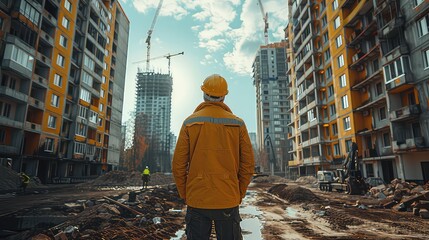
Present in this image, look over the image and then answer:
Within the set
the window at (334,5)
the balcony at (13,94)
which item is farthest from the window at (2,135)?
the window at (334,5)

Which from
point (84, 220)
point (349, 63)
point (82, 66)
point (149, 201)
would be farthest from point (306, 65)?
point (84, 220)

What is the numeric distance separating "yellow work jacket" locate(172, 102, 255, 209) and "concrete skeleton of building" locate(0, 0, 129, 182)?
28356 millimetres

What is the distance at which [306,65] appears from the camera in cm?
4750

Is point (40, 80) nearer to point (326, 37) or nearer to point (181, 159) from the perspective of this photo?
point (181, 159)

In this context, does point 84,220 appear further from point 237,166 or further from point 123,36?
point 123,36

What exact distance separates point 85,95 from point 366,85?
40664mm

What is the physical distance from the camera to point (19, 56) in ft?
82.8

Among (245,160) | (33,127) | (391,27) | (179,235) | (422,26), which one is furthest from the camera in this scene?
(33,127)

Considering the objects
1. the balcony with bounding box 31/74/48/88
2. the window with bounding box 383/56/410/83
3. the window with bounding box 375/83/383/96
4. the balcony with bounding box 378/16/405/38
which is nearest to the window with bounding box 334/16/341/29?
the balcony with bounding box 378/16/405/38

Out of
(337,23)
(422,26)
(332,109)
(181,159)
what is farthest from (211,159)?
(337,23)

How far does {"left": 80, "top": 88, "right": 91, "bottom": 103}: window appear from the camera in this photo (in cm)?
3842

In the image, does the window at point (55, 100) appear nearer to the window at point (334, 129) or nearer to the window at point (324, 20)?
the window at point (334, 129)

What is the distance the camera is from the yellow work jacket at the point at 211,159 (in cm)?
257

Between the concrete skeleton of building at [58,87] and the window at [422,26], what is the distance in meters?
37.8
